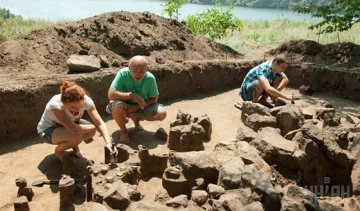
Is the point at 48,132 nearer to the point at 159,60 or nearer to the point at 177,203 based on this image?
the point at 177,203

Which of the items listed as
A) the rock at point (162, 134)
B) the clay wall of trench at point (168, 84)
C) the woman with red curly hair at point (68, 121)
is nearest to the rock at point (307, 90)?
the clay wall of trench at point (168, 84)

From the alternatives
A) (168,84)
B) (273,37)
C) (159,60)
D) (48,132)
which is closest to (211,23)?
(273,37)

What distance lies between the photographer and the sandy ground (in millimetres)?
4113

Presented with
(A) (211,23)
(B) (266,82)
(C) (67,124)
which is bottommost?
(C) (67,124)

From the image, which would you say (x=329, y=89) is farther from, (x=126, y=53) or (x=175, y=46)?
(x=126, y=53)

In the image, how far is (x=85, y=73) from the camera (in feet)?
22.1

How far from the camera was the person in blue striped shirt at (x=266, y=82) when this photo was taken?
21.1 feet

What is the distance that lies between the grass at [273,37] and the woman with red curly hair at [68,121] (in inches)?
316

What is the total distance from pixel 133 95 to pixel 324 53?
677 cm

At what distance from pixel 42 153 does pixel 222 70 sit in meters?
4.83

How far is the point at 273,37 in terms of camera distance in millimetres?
15695

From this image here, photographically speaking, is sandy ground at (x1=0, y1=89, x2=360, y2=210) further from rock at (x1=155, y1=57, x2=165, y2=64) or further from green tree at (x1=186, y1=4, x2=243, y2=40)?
green tree at (x1=186, y1=4, x2=243, y2=40)

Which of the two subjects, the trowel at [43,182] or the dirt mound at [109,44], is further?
the dirt mound at [109,44]

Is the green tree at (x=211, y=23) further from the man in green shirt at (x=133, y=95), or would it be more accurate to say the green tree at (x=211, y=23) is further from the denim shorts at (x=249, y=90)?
the man in green shirt at (x=133, y=95)
